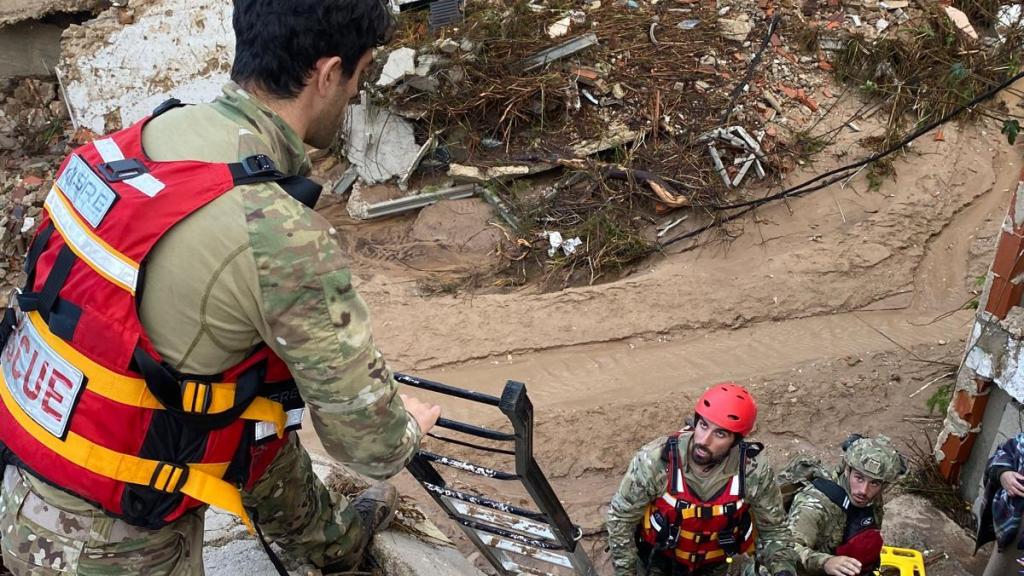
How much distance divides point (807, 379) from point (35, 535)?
5.55 meters

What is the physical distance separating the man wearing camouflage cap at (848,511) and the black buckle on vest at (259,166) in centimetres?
322

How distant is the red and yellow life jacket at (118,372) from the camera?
6.72 ft

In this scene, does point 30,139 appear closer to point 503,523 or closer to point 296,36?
point 503,523

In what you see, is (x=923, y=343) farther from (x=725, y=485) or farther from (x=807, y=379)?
(x=725, y=485)

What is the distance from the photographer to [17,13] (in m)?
8.83

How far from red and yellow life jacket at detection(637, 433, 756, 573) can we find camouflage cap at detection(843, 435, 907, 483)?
Result: 2.09ft

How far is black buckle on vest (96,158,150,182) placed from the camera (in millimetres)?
2080

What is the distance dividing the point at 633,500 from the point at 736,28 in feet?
24.6

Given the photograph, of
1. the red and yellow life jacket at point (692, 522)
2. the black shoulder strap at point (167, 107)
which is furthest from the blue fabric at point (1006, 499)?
the black shoulder strap at point (167, 107)

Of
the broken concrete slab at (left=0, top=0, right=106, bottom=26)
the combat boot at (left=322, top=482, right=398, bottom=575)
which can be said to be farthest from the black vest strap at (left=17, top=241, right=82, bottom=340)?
the broken concrete slab at (left=0, top=0, right=106, bottom=26)

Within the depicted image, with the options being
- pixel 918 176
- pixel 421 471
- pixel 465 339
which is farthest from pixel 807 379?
pixel 421 471

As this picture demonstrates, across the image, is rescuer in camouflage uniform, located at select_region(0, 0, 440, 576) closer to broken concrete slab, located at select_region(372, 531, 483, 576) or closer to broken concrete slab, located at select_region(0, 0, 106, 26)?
broken concrete slab, located at select_region(372, 531, 483, 576)

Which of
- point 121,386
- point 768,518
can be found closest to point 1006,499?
point 768,518

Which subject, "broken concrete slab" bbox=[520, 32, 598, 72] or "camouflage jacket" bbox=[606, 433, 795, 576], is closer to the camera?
"camouflage jacket" bbox=[606, 433, 795, 576]
